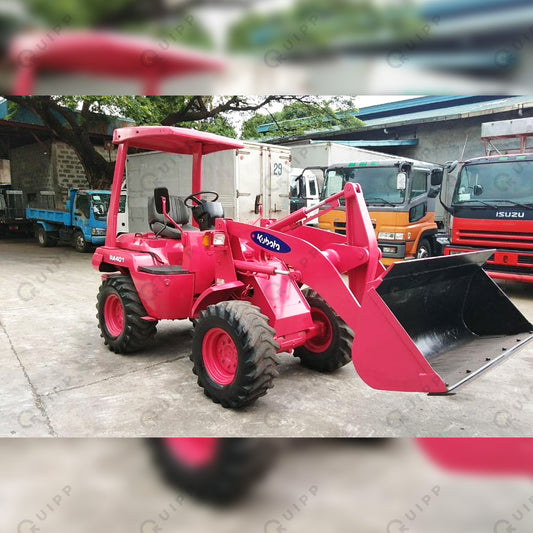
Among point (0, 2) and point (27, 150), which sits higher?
point (27, 150)

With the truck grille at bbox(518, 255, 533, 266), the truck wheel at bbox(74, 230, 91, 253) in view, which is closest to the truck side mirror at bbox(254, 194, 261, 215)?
the truck grille at bbox(518, 255, 533, 266)

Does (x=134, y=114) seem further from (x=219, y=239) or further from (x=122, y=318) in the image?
(x=219, y=239)

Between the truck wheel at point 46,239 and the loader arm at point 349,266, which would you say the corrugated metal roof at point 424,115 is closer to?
the truck wheel at point 46,239

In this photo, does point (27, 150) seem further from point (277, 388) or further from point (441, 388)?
point (441, 388)

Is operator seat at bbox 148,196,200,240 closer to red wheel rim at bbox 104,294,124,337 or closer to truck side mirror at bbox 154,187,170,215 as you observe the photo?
truck side mirror at bbox 154,187,170,215

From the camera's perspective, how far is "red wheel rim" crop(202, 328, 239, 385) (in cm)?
369

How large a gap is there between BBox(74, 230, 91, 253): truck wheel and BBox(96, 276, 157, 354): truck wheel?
32.7ft

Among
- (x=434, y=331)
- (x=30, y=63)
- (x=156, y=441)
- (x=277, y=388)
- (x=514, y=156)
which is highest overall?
(x=514, y=156)

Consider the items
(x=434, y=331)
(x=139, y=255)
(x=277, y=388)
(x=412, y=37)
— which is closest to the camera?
(x=412, y=37)

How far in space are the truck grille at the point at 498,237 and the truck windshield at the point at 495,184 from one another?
0.48 m

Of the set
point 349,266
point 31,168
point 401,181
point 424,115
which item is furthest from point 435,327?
point 31,168

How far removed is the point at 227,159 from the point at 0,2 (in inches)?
399

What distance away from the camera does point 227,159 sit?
1045cm

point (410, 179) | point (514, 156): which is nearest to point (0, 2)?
point (514, 156)
